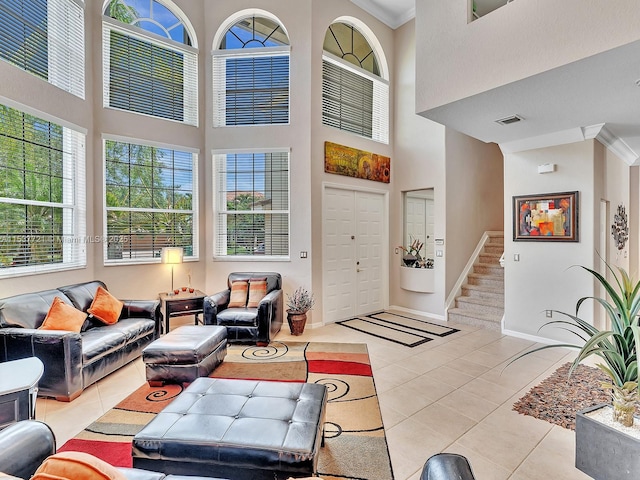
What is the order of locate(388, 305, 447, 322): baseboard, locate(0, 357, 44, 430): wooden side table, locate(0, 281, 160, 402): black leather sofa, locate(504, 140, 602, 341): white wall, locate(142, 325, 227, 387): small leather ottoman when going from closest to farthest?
locate(0, 357, 44, 430): wooden side table → locate(0, 281, 160, 402): black leather sofa → locate(142, 325, 227, 387): small leather ottoman → locate(504, 140, 602, 341): white wall → locate(388, 305, 447, 322): baseboard

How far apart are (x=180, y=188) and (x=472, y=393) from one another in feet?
15.3

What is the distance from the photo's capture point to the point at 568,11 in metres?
2.42

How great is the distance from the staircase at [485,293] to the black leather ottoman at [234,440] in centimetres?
416

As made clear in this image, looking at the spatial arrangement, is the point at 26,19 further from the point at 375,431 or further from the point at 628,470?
the point at 628,470

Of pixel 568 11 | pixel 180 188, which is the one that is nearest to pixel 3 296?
pixel 180 188

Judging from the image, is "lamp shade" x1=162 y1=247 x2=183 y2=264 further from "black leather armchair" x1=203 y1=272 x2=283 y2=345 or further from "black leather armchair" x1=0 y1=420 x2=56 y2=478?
"black leather armchair" x1=0 y1=420 x2=56 y2=478

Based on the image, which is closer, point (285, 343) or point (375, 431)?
point (375, 431)

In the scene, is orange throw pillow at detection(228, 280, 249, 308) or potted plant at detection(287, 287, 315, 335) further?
potted plant at detection(287, 287, 315, 335)

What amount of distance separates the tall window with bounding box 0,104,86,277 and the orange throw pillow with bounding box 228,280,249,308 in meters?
1.89

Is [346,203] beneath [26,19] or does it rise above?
beneath

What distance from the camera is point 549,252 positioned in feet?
14.4

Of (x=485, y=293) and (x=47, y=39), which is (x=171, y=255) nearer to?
(x=47, y=39)

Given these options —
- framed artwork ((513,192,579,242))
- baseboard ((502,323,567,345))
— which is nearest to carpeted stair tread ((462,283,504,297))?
baseboard ((502,323,567,345))

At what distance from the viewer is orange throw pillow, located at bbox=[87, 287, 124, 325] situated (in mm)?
3698
